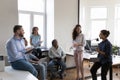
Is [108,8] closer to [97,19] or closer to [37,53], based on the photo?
[97,19]

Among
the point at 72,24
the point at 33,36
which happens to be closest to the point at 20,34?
the point at 33,36

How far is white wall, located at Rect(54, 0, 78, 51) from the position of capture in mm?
6152

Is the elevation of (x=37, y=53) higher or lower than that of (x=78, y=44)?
lower

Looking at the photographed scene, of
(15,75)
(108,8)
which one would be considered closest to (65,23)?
(108,8)

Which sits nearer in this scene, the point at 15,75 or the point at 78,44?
the point at 15,75

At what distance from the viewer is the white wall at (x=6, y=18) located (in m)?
4.92

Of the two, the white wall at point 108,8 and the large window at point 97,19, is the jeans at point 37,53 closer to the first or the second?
the white wall at point 108,8

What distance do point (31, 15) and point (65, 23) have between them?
3.71 feet

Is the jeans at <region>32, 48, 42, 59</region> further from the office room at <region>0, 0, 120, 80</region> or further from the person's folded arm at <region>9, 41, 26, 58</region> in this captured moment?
the person's folded arm at <region>9, 41, 26, 58</region>

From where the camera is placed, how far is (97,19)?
26.6 ft

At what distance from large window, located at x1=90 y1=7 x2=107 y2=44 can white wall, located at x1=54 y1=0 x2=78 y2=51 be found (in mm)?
1773

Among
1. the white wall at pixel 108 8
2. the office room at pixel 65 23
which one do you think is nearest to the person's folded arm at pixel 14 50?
the office room at pixel 65 23

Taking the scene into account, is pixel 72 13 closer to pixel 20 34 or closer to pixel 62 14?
pixel 62 14

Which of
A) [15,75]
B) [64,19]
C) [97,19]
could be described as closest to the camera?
[15,75]
